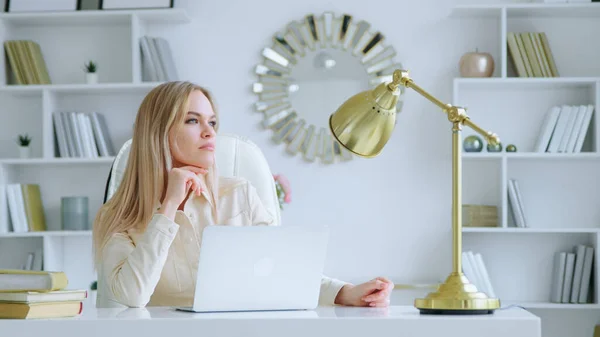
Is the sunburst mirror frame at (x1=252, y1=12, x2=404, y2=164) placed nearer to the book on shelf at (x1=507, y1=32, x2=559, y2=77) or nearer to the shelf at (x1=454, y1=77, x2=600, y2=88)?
the shelf at (x1=454, y1=77, x2=600, y2=88)

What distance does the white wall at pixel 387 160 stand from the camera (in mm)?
3957

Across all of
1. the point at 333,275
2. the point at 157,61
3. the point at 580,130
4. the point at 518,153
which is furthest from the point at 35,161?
the point at 580,130

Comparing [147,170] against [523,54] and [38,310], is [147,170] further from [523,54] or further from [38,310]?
[523,54]

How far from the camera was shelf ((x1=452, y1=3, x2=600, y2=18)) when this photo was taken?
379 centimetres

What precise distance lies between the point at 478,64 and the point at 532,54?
0.84ft

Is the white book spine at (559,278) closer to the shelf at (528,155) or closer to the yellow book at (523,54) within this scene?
the shelf at (528,155)

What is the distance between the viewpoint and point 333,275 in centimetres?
398

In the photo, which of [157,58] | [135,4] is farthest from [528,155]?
[135,4]

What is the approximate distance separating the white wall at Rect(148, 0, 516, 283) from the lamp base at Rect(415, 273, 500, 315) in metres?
2.51

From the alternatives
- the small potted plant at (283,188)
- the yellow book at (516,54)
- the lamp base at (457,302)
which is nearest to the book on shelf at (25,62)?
the small potted plant at (283,188)

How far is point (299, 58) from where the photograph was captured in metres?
4.04

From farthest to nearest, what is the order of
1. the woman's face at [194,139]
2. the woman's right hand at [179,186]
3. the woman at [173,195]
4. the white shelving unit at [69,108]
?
the white shelving unit at [69,108] → the woman's face at [194,139] → the woman at [173,195] → the woman's right hand at [179,186]

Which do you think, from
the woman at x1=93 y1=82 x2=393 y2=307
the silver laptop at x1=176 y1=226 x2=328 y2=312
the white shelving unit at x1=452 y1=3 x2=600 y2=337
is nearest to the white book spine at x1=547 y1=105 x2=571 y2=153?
the white shelving unit at x1=452 y1=3 x2=600 y2=337

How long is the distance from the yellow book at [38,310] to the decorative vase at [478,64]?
2753 mm
